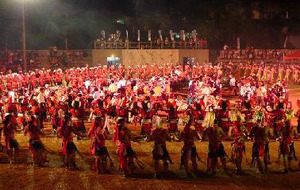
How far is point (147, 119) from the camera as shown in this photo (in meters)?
18.0

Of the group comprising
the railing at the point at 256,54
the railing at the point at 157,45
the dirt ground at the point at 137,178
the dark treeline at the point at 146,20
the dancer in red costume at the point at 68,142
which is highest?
the dark treeline at the point at 146,20

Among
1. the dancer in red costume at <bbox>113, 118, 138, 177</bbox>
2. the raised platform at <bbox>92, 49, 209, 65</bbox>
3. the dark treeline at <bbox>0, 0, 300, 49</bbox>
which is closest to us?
the dancer in red costume at <bbox>113, 118, 138, 177</bbox>

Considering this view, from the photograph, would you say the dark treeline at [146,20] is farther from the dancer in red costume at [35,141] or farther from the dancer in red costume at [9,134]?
the dancer in red costume at [35,141]

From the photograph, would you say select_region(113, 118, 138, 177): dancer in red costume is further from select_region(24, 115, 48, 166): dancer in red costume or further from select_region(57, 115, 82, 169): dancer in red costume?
select_region(24, 115, 48, 166): dancer in red costume

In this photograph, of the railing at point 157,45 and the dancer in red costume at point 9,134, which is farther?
the railing at point 157,45

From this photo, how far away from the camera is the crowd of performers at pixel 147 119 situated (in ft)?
43.0

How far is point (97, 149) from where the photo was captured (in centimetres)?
1299

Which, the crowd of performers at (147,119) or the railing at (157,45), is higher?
the railing at (157,45)

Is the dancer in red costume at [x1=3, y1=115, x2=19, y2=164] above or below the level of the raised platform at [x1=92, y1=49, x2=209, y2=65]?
below

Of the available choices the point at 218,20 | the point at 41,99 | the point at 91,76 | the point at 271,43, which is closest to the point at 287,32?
the point at 271,43

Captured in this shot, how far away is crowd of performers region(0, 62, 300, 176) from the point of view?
13102 millimetres

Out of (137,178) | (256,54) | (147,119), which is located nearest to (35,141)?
(137,178)

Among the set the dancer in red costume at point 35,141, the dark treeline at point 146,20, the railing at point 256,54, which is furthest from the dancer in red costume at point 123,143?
the dark treeline at point 146,20

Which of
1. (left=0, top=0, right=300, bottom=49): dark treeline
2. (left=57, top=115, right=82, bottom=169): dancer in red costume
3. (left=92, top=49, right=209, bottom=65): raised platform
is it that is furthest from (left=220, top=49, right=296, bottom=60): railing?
(left=57, top=115, right=82, bottom=169): dancer in red costume
